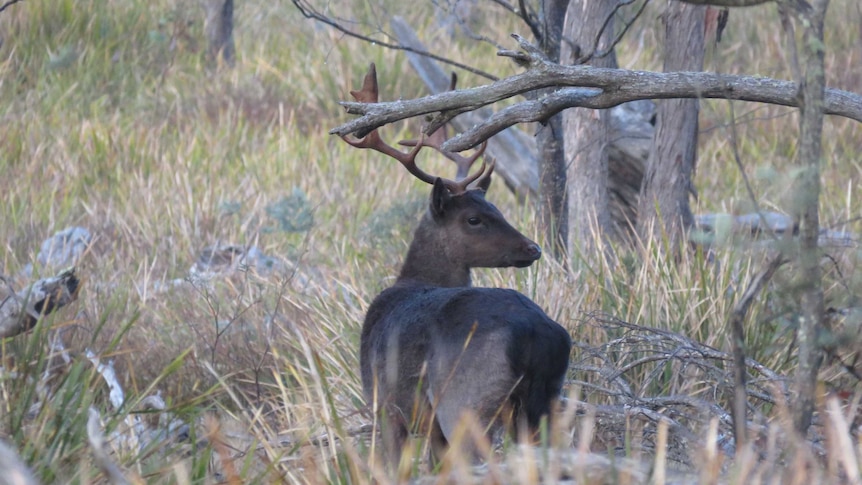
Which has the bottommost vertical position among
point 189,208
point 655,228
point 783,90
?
point 189,208

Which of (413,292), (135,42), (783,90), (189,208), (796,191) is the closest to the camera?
(796,191)

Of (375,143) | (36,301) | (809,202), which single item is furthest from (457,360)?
(36,301)

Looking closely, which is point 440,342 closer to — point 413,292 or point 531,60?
point 413,292

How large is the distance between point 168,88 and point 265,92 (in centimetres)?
97

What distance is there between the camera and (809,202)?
273 cm

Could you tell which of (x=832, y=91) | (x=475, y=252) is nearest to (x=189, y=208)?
(x=475, y=252)

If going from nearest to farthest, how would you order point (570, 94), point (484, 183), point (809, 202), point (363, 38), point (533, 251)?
point (809, 202) < point (570, 94) < point (533, 251) < point (484, 183) < point (363, 38)

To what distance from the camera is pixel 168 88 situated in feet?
37.3

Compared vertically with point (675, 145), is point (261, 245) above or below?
below

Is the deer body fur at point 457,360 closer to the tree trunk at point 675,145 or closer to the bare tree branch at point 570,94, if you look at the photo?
the bare tree branch at point 570,94

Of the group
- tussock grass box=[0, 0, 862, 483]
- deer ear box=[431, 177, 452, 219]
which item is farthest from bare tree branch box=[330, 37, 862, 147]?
Answer: deer ear box=[431, 177, 452, 219]

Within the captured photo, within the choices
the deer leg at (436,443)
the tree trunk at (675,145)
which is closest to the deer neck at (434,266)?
the deer leg at (436,443)

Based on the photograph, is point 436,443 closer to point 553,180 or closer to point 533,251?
point 533,251

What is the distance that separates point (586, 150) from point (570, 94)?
2.65 meters
